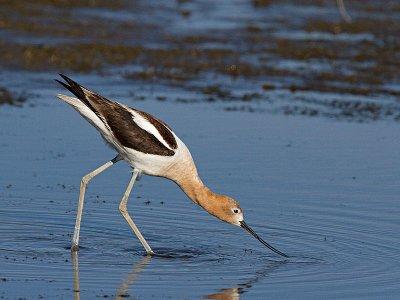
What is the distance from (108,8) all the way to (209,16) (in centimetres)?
170

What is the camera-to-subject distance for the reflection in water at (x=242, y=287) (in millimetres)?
6754

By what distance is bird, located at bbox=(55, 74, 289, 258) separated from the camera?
7875 mm

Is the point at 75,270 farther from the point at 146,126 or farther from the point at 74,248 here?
the point at 146,126

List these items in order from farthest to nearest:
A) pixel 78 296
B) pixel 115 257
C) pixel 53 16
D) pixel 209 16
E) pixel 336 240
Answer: pixel 209 16 → pixel 53 16 → pixel 336 240 → pixel 115 257 → pixel 78 296

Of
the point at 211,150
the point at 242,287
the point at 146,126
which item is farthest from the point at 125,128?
the point at 211,150

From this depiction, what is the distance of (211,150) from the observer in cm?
1090

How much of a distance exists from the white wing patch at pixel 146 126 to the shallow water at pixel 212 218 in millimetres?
784

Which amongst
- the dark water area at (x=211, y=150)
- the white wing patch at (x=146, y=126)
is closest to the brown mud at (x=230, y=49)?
the dark water area at (x=211, y=150)

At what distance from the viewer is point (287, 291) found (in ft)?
22.8

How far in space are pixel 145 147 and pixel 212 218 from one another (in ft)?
3.90

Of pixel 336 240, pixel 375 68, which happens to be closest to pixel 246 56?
pixel 375 68

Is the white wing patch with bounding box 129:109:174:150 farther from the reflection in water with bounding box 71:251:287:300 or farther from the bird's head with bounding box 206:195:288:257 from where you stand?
the reflection in water with bounding box 71:251:287:300

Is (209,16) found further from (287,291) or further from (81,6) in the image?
(287,291)

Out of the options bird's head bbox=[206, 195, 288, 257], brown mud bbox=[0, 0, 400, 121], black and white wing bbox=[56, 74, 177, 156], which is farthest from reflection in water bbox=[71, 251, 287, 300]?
brown mud bbox=[0, 0, 400, 121]
